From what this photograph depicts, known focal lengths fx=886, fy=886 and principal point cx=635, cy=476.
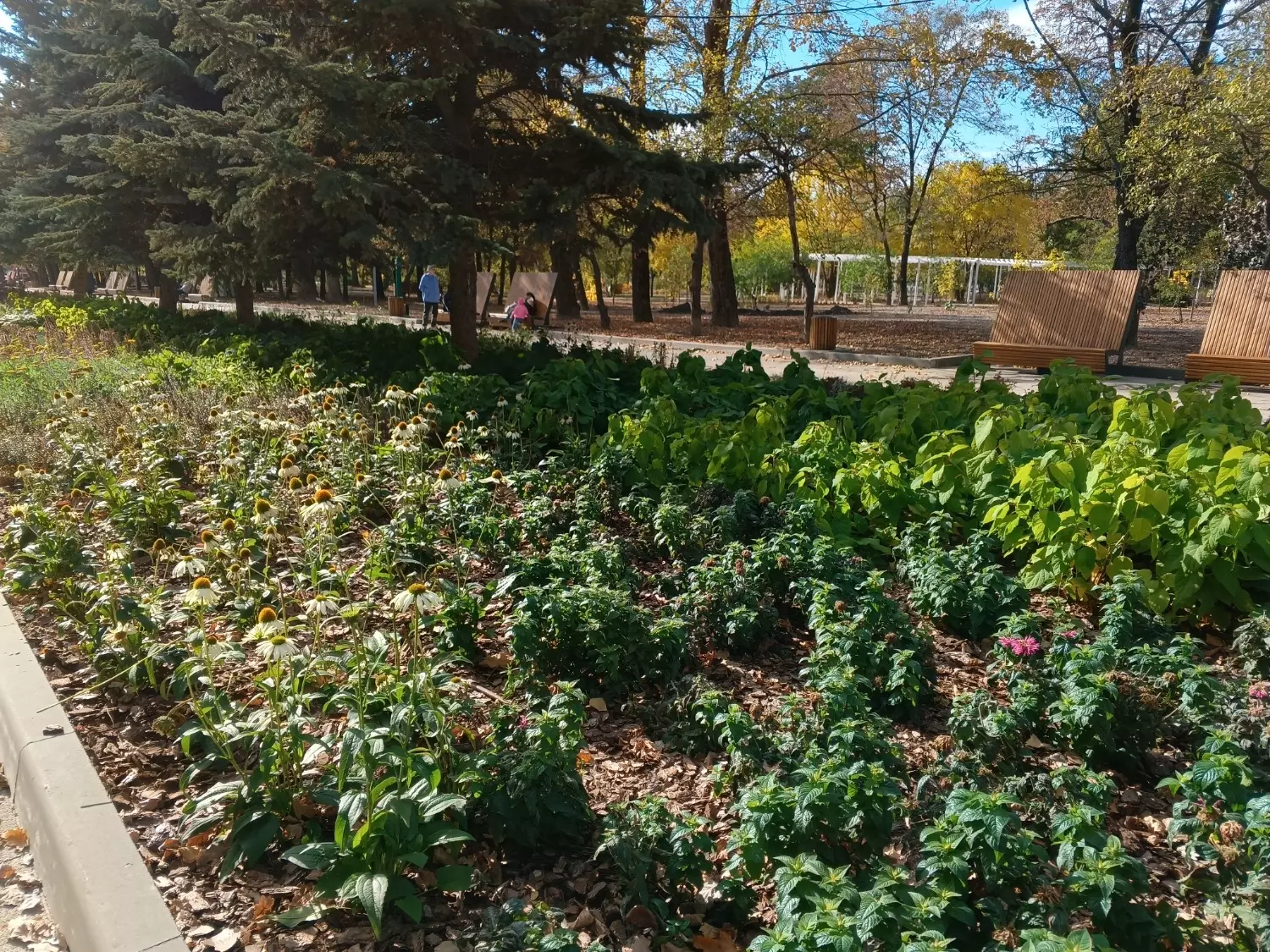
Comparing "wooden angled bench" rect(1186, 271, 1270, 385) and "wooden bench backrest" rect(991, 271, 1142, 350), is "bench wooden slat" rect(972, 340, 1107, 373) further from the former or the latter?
"wooden angled bench" rect(1186, 271, 1270, 385)

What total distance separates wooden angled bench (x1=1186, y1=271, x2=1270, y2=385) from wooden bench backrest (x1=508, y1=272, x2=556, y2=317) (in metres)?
13.7

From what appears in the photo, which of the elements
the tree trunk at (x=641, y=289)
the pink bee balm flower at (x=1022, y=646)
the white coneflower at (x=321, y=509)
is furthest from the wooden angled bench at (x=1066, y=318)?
the white coneflower at (x=321, y=509)

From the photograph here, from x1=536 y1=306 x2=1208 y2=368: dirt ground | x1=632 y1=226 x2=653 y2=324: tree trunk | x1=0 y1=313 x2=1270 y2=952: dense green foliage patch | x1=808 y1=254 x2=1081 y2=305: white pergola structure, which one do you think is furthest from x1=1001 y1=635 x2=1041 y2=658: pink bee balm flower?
x1=808 y1=254 x2=1081 y2=305: white pergola structure

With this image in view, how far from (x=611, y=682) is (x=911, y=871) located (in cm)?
128

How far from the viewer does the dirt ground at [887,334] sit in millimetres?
16766

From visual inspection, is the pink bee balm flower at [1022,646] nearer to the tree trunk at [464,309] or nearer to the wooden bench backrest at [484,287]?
the tree trunk at [464,309]

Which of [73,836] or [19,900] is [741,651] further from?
[19,900]

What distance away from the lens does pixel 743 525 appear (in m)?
4.43

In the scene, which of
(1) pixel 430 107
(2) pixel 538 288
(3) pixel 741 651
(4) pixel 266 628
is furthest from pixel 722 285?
(4) pixel 266 628

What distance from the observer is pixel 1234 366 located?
39.5 feet

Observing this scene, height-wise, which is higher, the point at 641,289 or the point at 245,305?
the point at 641,289

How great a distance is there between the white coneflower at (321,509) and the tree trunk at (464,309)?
5945 millimetres

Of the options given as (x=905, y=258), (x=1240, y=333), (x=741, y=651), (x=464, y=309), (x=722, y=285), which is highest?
(x=905, y=258)

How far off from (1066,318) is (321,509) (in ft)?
43.6
